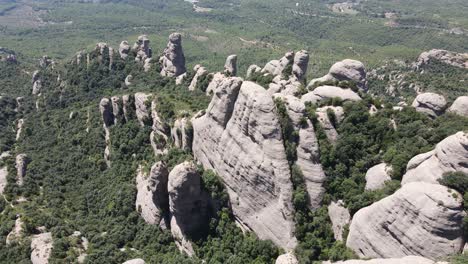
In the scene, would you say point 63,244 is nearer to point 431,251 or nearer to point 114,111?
point 114,111

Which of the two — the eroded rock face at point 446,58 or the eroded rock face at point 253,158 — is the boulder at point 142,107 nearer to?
the eroded rock face at point 253,158

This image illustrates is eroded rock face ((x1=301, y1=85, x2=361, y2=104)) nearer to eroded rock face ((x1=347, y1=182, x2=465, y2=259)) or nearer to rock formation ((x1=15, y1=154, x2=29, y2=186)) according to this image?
eroded rock face ((x1=347, y1=182, x2=465, y2=259))

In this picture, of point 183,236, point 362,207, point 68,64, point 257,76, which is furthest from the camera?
point 68,64

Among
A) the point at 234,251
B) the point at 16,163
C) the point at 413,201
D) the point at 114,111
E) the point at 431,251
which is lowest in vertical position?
the point at 16,163

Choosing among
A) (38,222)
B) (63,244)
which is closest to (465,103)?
(63,244)

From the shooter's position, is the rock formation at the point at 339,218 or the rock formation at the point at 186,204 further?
the rock formation at the point at 186,204

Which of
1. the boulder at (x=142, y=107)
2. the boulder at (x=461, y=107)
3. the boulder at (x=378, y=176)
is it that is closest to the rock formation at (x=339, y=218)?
the boulder at (x=378, y=176)

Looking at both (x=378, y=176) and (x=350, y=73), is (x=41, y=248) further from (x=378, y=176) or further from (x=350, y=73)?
(x=350, y=73)

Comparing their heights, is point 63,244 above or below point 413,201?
below
